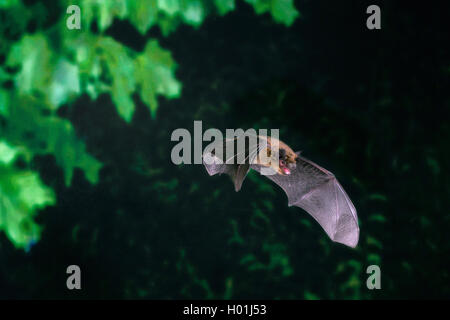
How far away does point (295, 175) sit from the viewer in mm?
2654

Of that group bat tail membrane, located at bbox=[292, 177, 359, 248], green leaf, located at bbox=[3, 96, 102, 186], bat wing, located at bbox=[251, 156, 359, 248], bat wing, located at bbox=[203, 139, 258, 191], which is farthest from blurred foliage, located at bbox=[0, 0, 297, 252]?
bat tail membrane, located at bbox=[292, 177, 359, 248]

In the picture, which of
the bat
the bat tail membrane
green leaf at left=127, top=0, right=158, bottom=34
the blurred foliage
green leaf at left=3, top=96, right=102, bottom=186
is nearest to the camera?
the blurred foliage

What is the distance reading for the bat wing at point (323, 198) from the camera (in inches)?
99.8

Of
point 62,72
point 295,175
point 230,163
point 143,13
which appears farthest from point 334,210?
point 62,72

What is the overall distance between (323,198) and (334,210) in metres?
0.09

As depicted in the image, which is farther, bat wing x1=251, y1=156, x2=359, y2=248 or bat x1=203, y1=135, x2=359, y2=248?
bat wing x1=251, y1=156, x2=359, y2=248

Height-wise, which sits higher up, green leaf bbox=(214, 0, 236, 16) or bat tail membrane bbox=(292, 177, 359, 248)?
green leaf bbox=(214, 0, 236, 16)

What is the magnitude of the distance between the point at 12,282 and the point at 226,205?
151 cm

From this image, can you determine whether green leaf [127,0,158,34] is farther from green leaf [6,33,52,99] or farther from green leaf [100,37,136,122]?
green leaf [6,33,52,99]

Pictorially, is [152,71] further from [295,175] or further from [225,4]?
[295,175]

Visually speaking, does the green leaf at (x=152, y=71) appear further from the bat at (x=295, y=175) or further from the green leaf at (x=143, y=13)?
the bat at (x=295, y=175)

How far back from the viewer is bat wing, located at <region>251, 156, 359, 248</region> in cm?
253

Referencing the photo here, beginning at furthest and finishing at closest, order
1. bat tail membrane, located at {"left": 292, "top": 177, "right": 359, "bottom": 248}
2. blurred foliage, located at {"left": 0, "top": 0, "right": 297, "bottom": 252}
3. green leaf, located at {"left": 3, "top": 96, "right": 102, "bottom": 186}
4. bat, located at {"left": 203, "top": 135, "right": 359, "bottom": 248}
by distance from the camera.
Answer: bat tail membrane, located at {"left": 292, "top": 177, "right": 359, "bottom": 248}, bat, located at {"left": 203, "top": 135, "right": 359, "bottom": 248}, green leaf, located at {"left": 3, "top": 96, "right": 102, "bottom": 186}, blurred foliage, located at {"left": 0, "top": 0, "right": 297, "bottom": 252}

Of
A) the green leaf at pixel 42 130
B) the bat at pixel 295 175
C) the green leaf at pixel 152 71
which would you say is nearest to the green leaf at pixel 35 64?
the green leaf at pixel 152 71
